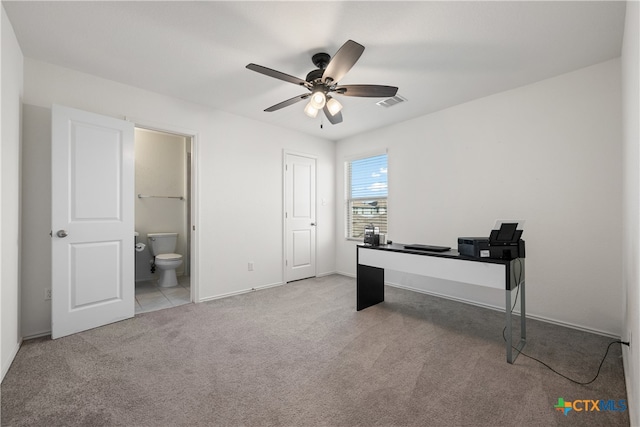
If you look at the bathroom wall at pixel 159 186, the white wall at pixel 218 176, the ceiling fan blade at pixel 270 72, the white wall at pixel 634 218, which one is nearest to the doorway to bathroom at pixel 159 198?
the bathroom wall at pixel 159 186

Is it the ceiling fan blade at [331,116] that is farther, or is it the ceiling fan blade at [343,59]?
the ceiling fan blade at [331,116]

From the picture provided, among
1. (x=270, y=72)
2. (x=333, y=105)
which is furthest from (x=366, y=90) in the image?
(x=270, y=72)

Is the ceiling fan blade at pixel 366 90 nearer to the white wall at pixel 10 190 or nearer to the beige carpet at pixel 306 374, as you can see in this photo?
the beige carpet at pixel 306 374

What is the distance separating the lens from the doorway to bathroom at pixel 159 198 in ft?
14.9

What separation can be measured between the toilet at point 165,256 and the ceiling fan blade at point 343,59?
11.5ft

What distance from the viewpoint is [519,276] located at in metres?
2.41

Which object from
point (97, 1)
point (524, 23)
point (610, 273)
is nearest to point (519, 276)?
point (610, 273)

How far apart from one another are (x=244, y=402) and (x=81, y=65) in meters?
3.30

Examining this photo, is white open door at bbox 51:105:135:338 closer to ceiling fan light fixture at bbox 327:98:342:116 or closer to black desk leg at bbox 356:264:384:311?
ceiling fan light fixture at bbox 327:98:342:116

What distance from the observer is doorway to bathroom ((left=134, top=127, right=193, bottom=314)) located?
14.9 feet

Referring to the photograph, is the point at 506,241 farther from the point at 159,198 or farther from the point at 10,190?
the point at 159,198

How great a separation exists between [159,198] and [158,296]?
1.85m

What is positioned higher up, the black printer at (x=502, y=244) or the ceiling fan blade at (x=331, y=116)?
the ceiling fan blade at (x=331, y=116)

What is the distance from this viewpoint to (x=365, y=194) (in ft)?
15.6
